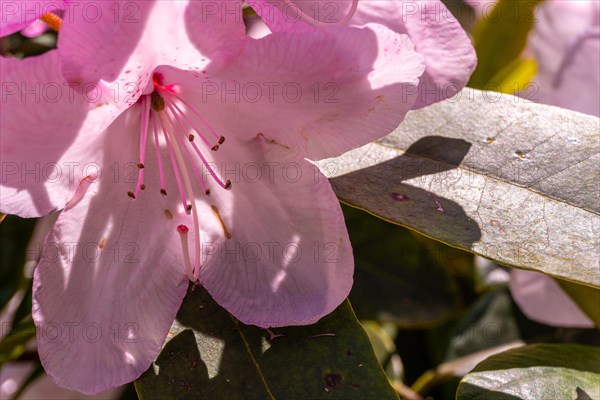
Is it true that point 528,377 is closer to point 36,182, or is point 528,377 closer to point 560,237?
point 560,237

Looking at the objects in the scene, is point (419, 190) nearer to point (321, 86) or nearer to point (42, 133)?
point (321, 86)

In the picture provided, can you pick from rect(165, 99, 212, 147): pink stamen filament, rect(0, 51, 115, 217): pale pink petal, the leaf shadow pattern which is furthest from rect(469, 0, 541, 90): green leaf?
rect(0, 51, 115, 217): pale pink petal

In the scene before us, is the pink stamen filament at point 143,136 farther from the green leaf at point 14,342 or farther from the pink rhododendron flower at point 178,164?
the green leaf at point 14,342

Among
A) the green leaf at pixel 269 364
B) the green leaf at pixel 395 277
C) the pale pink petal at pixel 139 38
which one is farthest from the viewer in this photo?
the green leaf at pixel 395 277

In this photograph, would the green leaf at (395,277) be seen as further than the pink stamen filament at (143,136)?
Yes

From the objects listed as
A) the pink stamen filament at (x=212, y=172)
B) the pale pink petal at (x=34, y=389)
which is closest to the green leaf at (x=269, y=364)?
the pink stamen filament at (x=212, y=172)

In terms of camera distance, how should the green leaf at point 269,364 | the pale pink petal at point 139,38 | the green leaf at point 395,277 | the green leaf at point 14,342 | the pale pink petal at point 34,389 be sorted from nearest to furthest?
the pale pink petal at point 139,38 < the green leaf at point 269,364 < the green leaf at point 14,342 < the pale pink petal at point 34,389 < the green leaf at point 395,277

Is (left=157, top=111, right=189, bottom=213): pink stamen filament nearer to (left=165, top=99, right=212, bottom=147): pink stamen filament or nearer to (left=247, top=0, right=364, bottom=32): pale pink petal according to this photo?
(left=165, top=99, right=212, bottom=147): pink stamen filament
